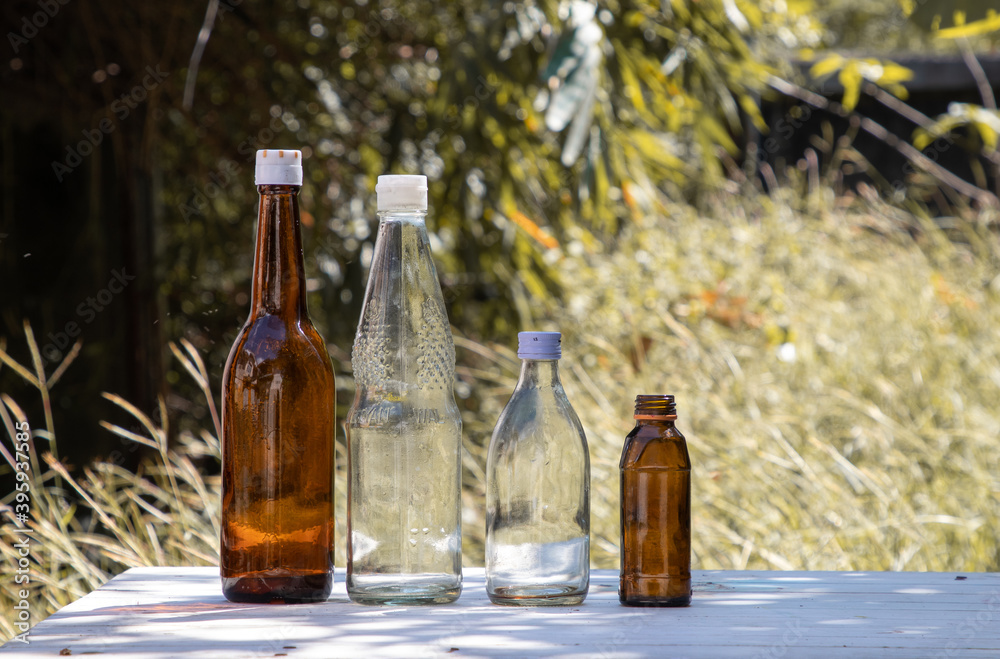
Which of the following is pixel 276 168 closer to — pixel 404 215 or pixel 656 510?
pixel 404 215

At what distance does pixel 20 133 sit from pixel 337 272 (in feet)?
3.47

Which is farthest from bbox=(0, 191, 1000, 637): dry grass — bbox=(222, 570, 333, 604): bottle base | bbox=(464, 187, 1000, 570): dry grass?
bbox=(222, 570, 333, 604): bottle base

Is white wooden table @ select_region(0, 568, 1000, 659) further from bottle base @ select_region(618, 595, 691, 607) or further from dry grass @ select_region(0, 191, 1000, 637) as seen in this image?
dry grass @ select_region(0, 191, 1000, 637)

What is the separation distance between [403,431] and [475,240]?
7.18 ft

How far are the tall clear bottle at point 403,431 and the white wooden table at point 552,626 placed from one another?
41 mm

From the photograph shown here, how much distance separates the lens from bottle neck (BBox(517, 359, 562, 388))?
99 cm

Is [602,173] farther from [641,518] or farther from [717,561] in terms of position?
[641,518]

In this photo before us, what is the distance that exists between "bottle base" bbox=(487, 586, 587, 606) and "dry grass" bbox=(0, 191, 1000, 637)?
948mm

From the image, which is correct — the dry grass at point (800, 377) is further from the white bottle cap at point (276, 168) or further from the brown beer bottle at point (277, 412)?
the white bottle cap at point (276, 168)

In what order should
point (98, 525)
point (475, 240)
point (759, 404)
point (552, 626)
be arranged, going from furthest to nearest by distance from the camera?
point (475, 240) < point (98, 525) < point (759, 404) < point (552, 626)

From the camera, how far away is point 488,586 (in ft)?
3.38

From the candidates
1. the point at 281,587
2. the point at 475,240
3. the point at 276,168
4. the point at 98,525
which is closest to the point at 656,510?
the point at 281,587

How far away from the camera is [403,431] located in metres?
0.97

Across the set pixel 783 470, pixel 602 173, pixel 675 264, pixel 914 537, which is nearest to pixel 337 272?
pixel 602 173
